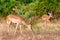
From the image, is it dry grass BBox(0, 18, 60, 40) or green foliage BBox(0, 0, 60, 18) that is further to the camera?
green foliage BBox(0, 0, 60, 18)

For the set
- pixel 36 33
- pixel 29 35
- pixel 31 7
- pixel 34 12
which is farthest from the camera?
pixel 34 12

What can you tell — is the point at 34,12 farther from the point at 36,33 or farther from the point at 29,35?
the point at 29,35

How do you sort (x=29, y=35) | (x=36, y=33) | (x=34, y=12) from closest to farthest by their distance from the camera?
(x=29, y=35), (x=36, y=33), (x=34, y=12)

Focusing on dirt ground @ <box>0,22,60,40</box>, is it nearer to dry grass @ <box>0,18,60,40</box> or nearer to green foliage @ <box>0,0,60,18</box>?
dry grass @ <box>0,18,60,40</box>

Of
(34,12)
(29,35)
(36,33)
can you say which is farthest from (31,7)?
(29,35)

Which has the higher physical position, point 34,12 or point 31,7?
point 31,7

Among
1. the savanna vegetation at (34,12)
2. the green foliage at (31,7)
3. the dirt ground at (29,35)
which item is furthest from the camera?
the green foliage at (31,7)

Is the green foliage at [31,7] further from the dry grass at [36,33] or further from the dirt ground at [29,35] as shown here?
the dirt ground at [29,35]

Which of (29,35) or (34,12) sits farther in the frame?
(34,12)

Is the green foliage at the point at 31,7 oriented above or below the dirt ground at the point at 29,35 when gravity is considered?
above

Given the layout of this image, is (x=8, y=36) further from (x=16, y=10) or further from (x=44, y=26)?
(x=16, y=10)

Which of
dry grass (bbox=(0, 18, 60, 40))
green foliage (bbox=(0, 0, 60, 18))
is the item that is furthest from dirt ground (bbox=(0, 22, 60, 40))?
green foliage (bbox=(0, 0, 60, 18))

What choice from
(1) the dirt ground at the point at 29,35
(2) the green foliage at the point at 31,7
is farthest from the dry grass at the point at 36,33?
(2) the green foliage at the point at 31,7

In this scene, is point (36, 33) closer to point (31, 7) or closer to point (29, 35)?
point (29, 35)
